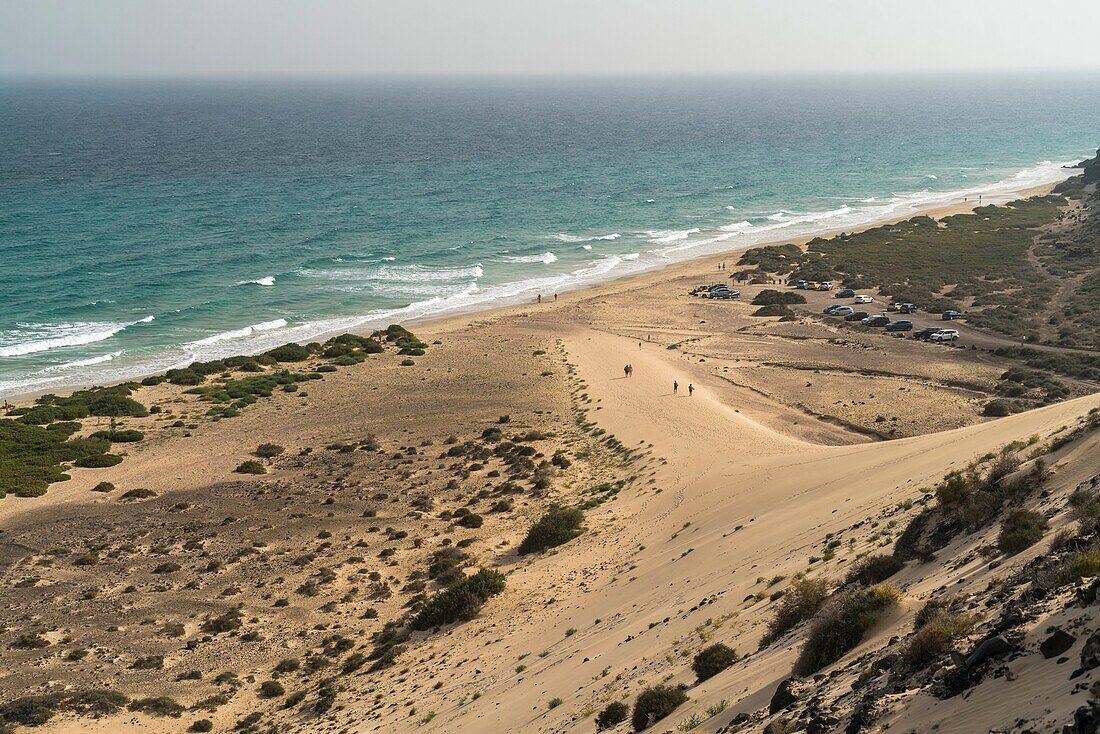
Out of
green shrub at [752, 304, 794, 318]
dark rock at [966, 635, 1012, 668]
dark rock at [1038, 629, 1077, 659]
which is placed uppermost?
dark rock at [1038, 629, 1077, 659]

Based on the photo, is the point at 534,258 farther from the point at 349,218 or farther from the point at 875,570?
the point at 875,570

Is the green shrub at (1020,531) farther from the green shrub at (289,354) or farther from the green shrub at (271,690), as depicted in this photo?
the green shrub at (289,354)

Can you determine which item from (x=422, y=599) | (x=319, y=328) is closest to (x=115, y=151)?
(x=319, y=328)

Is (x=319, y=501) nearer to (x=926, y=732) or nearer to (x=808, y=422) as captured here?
(x=808, y=422)

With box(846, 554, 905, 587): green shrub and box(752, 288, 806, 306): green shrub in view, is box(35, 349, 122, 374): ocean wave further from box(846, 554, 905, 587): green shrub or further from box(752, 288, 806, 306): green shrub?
box(846, 554, 905, 587): green shrub

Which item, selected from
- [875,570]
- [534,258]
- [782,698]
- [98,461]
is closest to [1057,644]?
[782,698]

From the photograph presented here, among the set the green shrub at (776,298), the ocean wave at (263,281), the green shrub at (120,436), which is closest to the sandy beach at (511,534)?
the green shrub at (120,436)

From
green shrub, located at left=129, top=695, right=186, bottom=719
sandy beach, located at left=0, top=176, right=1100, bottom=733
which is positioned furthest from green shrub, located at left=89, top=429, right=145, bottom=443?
green shrub, located at left=129, top=695, right=186, bottom=719
